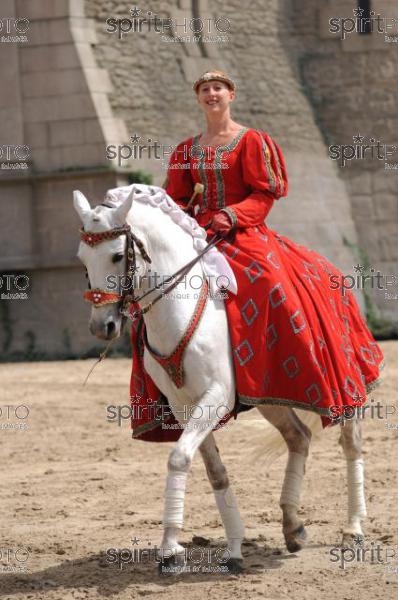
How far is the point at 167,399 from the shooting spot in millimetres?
6871

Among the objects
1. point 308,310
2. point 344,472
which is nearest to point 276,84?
point 344,472

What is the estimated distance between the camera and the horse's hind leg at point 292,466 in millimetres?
6977

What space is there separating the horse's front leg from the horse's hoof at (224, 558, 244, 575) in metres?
0.42

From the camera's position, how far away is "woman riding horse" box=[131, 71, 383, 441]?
6.71 metres

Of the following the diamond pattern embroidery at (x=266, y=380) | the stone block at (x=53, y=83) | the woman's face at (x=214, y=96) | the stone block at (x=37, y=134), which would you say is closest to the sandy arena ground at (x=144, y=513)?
the diamond pattern embroidery at (x=266, y=380)

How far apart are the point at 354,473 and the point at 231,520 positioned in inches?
39.9

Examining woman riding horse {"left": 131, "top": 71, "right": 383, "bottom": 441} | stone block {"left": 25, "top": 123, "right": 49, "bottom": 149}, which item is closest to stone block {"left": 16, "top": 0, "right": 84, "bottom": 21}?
stone block {"left": 25, "top": 123, "right": 49, "bottom": 149}

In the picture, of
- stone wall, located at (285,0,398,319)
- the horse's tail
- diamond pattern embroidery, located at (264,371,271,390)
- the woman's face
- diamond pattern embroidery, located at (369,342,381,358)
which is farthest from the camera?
stone wall, located at (285,0,398,319)

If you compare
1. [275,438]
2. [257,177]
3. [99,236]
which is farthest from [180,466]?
[257,177]

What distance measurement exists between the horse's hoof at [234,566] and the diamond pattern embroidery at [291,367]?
994mm

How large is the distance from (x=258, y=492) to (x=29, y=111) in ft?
36.2

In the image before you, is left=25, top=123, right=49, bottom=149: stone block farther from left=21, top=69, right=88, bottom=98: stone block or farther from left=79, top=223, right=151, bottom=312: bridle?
left=79, top=223, right=151, bottom=312: bridle

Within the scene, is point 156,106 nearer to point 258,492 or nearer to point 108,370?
point 108,370

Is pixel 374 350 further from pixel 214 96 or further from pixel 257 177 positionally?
pixel 214 96
